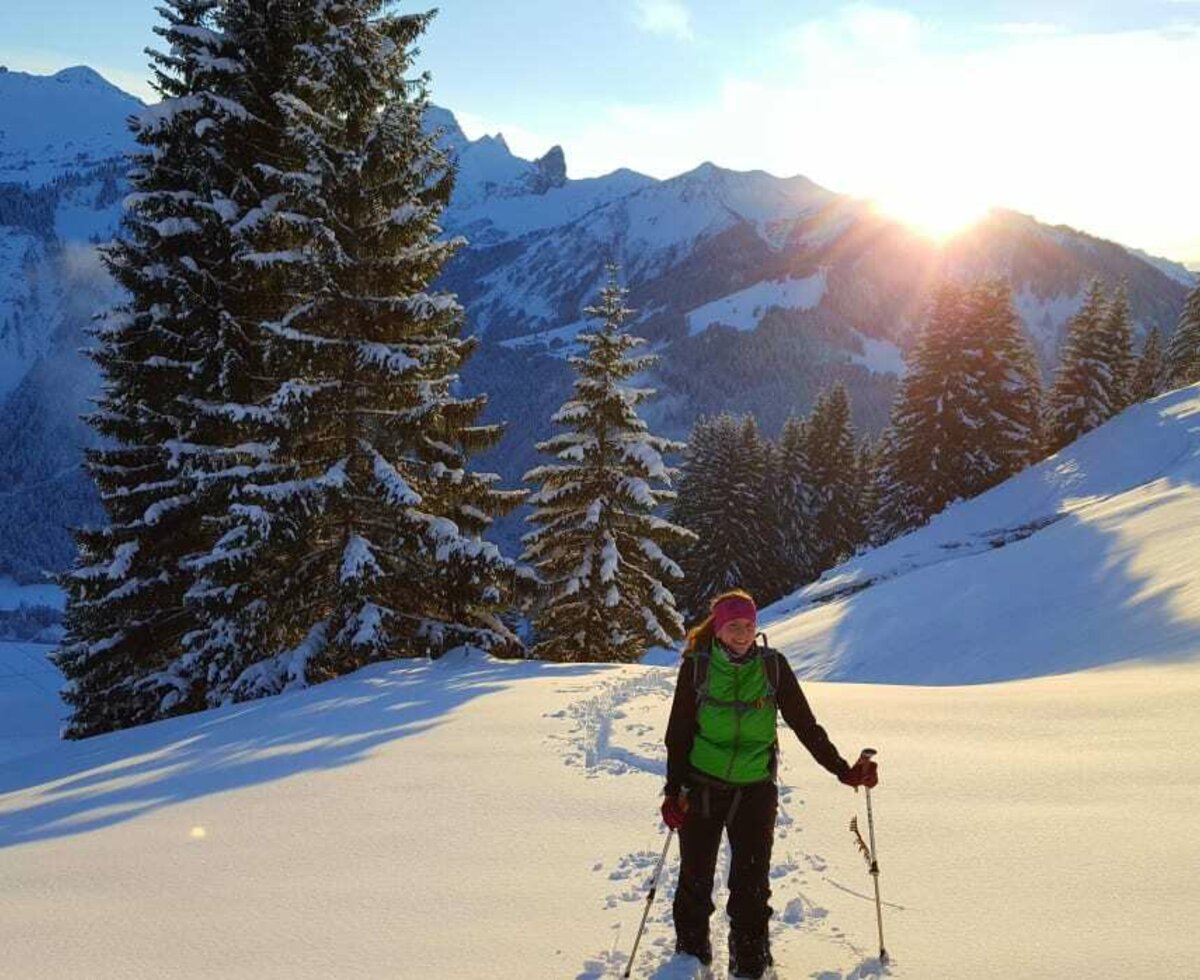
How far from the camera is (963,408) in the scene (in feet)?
127

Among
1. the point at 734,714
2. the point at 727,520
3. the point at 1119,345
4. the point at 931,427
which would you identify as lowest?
the point at 727,520

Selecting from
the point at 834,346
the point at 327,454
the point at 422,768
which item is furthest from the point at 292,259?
the point at 834,346

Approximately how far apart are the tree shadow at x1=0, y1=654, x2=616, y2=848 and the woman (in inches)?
181

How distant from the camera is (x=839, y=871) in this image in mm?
5145

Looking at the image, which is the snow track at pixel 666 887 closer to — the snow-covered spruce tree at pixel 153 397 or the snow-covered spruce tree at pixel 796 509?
the snow-covered spruce tree at pixel 153 397

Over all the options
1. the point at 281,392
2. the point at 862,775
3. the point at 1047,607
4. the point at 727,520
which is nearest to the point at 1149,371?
the point at 727,520

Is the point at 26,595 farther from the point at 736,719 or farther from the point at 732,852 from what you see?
the point at 736,719

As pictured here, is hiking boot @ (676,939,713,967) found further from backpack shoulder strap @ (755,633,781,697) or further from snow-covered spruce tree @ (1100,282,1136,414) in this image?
snow-covered spruce tree @ (1100,282,1136,414)

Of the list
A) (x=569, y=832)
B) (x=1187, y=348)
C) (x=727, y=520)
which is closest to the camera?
(x=569, y=832)

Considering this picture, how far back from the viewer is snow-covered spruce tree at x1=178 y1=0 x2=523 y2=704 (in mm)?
13344

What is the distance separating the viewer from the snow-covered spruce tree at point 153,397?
1474 centimetres

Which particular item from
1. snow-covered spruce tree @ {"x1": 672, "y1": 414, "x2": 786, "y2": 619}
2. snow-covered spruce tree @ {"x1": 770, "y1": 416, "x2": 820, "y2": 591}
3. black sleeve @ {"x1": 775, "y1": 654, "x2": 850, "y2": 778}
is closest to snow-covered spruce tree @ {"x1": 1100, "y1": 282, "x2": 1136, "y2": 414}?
snow-covered spruce tree @ {"x1": 770, "y1": 416, "x2": 820, "y2": 591}

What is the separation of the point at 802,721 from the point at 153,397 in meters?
14.7

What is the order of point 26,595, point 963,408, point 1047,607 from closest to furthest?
point 1047,607 → point 963,408 → point 26,595
